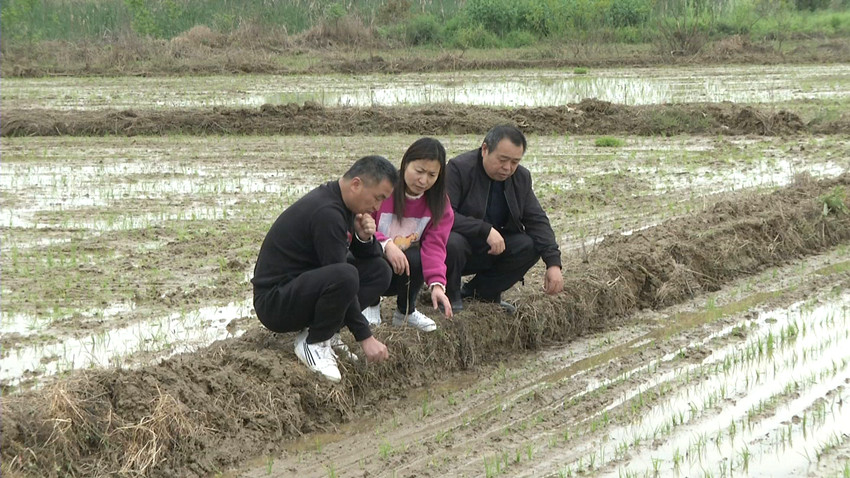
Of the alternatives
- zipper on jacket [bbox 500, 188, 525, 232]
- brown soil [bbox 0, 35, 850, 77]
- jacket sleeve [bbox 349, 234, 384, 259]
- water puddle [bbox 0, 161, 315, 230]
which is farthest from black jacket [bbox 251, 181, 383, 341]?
brown soil [bbox 0, 35, 850, 77]

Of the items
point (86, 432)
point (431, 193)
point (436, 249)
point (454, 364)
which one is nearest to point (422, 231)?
point (436, 249)

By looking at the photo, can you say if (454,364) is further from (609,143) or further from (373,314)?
(609,143)

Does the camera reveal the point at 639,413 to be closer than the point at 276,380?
Answer: No

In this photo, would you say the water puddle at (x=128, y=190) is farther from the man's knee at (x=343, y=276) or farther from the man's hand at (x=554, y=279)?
the man's knee at (x=343, y=276)

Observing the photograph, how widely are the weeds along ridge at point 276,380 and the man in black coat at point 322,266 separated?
7.3 inches

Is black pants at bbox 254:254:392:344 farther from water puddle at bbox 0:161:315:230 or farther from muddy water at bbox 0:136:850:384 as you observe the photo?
water puddle at bbox 0:161:315:230

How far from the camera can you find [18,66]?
73.0ft

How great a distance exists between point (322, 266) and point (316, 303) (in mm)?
191

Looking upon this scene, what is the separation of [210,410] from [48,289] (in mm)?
2978

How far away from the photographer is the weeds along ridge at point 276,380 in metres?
4.23

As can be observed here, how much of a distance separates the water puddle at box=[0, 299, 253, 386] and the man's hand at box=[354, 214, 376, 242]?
137 centimetres

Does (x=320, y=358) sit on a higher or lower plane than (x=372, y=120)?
higher

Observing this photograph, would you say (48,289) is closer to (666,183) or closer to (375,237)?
(375,237)

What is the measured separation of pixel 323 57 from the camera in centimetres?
2450
